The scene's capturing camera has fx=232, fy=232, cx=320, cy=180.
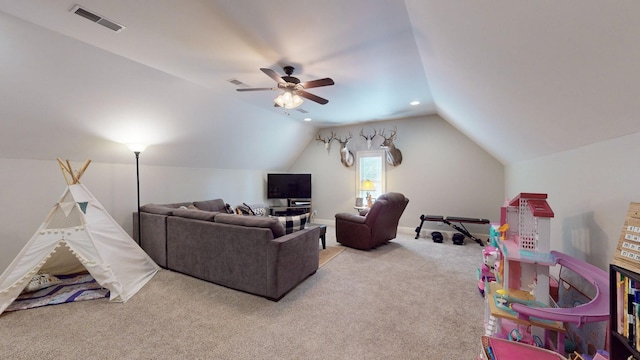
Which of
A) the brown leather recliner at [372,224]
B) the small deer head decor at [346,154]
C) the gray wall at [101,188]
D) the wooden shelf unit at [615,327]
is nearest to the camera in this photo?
the wooden shelf unit at [615,327]

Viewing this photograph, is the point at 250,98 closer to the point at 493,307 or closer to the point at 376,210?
the point at 376,210

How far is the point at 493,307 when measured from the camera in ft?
5.09

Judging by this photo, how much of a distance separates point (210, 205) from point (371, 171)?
157 inches

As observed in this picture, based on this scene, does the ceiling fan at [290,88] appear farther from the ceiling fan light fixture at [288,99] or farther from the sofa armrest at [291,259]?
the sofa armrest at [291,259]

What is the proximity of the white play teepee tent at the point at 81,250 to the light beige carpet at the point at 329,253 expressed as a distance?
244 cm

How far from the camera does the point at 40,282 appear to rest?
2.82 meters

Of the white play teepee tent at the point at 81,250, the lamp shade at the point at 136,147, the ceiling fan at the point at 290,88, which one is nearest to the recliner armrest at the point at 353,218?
the ceiling fan at the point at 290,88

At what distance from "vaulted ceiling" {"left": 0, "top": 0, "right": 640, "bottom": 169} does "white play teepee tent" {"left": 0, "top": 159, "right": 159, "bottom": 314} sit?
2.53 feet

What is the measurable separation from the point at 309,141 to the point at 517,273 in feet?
19.3

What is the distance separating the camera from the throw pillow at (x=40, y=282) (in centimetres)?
271

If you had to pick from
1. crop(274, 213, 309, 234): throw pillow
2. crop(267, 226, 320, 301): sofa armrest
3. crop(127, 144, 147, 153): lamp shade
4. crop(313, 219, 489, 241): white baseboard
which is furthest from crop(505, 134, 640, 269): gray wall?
crop(127, 144, 147, 153): lamp shade

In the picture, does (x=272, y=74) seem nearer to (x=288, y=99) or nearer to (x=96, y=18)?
(x=288, y=99)

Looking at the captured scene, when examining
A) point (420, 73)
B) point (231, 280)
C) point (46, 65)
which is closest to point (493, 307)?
point (231, 280)

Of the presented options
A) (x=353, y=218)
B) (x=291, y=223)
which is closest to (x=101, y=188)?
(x=291, y=223)
